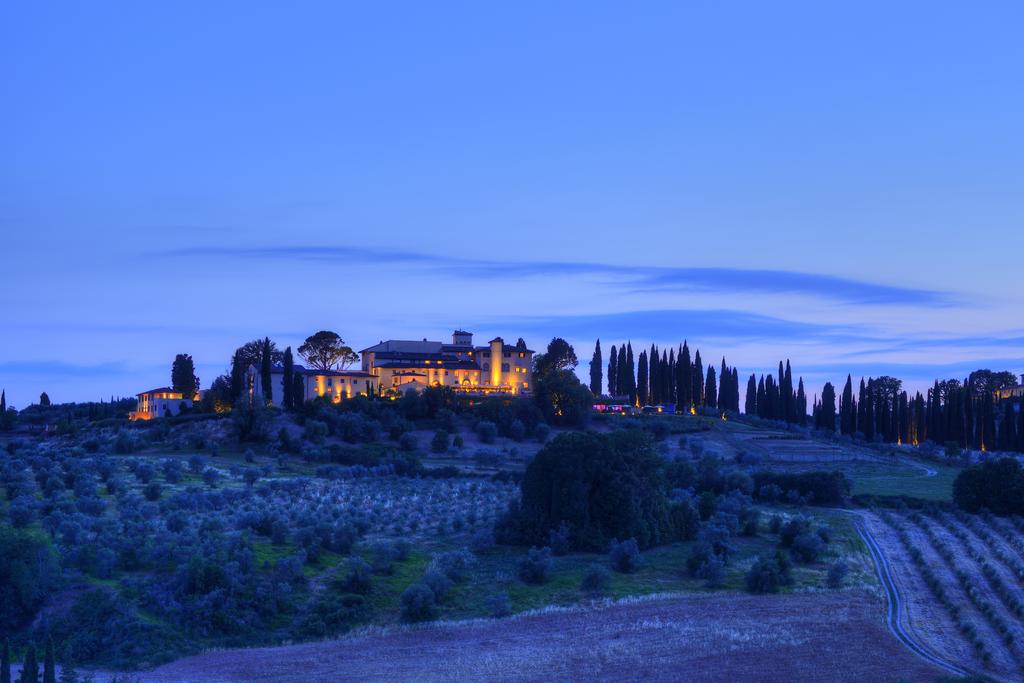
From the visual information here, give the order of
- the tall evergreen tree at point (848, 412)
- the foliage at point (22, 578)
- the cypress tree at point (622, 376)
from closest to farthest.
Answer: the foliage at point (22, 578)
the tall evergreen tree at point (848, 412)
the cypress tree at point (622, 376)

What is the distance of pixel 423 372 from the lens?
108688 mm

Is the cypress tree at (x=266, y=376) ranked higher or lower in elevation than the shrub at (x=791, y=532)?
higher

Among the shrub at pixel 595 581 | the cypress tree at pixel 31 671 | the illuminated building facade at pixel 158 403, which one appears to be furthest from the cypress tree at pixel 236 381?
the cypress tree at pixel 31 671

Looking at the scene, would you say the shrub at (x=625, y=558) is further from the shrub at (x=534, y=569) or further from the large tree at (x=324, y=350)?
the large tree at (x=324, y=350)

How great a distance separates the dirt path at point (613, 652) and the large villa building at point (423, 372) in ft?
234

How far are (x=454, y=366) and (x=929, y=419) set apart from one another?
47674 mm

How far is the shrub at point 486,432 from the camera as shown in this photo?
8638 cm

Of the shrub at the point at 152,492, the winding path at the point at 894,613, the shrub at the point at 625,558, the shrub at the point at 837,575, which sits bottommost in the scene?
the winding path at the point at 894,613

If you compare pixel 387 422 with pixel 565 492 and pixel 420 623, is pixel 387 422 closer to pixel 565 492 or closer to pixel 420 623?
pixel 565 492

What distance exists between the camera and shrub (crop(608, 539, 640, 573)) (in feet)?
118

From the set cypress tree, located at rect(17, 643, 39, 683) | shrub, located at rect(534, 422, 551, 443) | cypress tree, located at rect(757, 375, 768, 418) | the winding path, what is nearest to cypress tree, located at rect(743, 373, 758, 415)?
cypress tree, located at rect(757, 375, 768, 418)

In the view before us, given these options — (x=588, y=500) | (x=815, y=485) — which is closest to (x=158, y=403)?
(x=815, y=485)

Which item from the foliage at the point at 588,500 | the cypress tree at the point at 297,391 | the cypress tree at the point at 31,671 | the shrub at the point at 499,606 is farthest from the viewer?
the cypress tree at the point at 297,391

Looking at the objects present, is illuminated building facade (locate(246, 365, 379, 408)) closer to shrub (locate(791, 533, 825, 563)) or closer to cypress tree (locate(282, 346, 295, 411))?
cypress tree (locate(282, 346, 295, 411))
